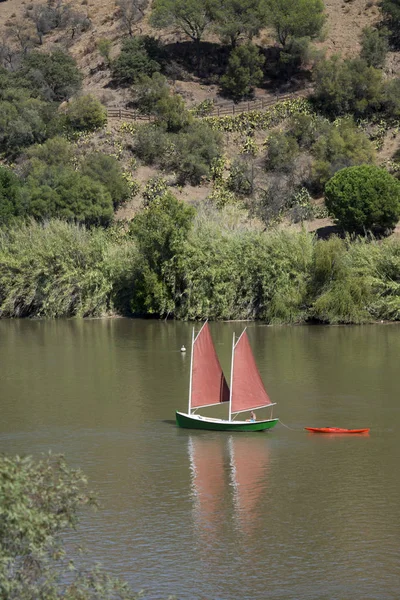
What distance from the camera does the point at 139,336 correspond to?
55.3 metres

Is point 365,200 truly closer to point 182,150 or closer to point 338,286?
point 338,286

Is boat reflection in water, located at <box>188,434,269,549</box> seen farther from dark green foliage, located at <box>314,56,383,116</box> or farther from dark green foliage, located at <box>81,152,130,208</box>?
dark green foliage, located at <box>314,56,383,116</box>

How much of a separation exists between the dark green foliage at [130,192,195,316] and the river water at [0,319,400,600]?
1248 centimetres

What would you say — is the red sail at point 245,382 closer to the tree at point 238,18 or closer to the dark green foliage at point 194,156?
the dark green foliage at point 194,156

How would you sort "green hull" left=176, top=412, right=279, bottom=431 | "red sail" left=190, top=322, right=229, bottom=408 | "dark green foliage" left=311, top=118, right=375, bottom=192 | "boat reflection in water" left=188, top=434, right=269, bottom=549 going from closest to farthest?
1. "boat reflection in water" left=188, top=434, right=269, bottom=549
2. "green hull" left=176, top=412, right=279, bottom=431
3. "red sail" left=190, top=322, right=229, bottom=408
4. "dark green foliage" left=311, top=118, right=375, bottom=192

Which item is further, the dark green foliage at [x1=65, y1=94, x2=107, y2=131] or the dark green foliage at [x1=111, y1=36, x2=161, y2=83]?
the dark green foliage at [x1=111, y1=36, x2=161, y2=83]

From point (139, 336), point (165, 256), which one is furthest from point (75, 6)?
point (139, 336)

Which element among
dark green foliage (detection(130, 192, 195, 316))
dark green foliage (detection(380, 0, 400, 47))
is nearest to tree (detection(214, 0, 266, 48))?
dark green foliage (detection(380, 0, 400, 47))

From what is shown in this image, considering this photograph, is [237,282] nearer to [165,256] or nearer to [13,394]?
[165,256]

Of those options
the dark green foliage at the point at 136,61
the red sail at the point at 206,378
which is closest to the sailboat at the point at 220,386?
the red sail at the point at 206,378

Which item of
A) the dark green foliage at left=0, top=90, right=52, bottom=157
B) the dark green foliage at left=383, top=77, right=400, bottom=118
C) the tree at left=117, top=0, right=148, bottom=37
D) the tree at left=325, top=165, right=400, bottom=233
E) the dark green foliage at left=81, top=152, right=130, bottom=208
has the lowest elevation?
the tree at left=325, top=165, right=400, bottom=233

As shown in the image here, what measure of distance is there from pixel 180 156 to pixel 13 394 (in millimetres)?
54357

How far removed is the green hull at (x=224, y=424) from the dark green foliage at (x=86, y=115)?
66444mm

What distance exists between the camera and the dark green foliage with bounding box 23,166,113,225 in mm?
75625
